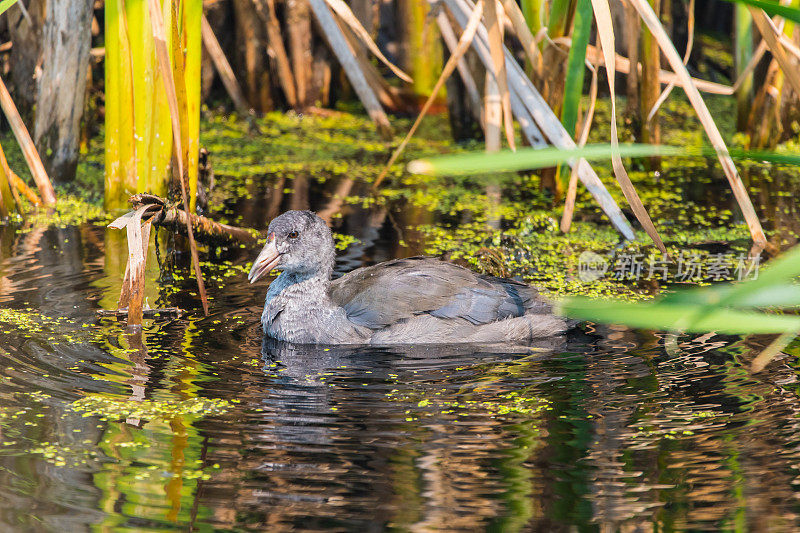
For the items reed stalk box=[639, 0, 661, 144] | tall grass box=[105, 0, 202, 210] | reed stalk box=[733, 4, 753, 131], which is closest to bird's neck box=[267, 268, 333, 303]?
tall grass box=[105, 0, 202, 210]

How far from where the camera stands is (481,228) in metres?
6.10

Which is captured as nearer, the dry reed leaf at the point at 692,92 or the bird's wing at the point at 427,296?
the dry reed leaf at the point at 692,92

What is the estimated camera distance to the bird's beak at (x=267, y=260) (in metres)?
4.53

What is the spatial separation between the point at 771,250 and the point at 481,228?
1599mm

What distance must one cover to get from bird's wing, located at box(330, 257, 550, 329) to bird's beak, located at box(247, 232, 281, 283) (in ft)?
1.13

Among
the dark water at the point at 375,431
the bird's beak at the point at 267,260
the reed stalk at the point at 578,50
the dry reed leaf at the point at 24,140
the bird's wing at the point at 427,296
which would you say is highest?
the reed stalk at the point at 578,50

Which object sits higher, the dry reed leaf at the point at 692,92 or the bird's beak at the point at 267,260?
the dry reed leaf at the point at 692,92

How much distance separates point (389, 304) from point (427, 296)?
17cm

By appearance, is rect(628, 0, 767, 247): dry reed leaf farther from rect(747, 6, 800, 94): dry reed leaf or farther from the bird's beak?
the bird's beak

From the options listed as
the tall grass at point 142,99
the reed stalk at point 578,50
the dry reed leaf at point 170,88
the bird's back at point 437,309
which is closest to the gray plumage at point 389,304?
the bird's back at point 437,309

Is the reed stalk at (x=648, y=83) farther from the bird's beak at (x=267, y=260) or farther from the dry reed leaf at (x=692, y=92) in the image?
the bird's beak at (x=267, y=260)

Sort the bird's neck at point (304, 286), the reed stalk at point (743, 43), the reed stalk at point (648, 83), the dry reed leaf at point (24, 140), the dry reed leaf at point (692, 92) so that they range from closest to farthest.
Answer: the dry reed leaf at point (692, 92) → the bird's neck at point (304, 286) → the dry reed leaf at point (24, 140) → the reed stalk at point (648, 83) → the reed stalk at point (743, 43)

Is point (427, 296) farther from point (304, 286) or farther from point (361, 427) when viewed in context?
point (361, 427)

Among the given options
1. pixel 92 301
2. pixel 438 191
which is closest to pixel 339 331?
pixel 92 301
